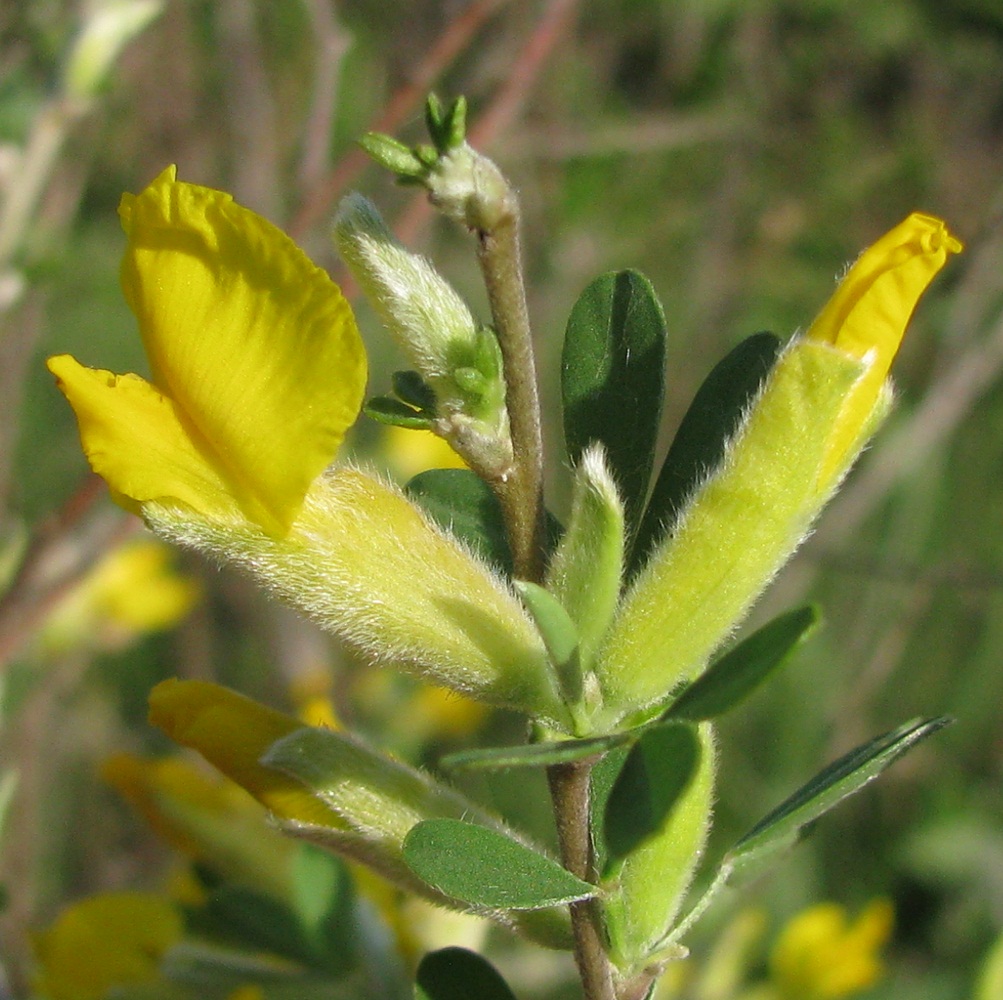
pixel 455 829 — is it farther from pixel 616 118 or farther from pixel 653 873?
pixel 616 118

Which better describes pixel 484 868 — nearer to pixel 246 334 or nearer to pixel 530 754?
pixel 530 754

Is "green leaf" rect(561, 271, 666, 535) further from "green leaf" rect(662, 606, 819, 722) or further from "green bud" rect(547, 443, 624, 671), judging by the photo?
"green leaf" rect(662, 606, 819, 722)

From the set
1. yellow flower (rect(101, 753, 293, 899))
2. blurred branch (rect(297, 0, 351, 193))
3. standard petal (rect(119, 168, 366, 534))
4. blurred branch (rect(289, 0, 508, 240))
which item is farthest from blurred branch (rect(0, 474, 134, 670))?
standard petal (rect(119, 168, 366, 534))

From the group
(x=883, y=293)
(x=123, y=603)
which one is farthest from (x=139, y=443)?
(x=123, y=603)

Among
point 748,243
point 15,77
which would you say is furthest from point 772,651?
point 748,243

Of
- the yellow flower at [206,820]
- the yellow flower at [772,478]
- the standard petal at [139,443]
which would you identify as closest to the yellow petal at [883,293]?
the yellow flower at [772,478]

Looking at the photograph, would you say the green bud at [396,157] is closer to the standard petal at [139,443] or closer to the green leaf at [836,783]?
the standard petal at [139,443]

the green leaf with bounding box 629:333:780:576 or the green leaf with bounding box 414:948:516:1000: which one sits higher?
the green leaf with bounding box 629:333:780:576
